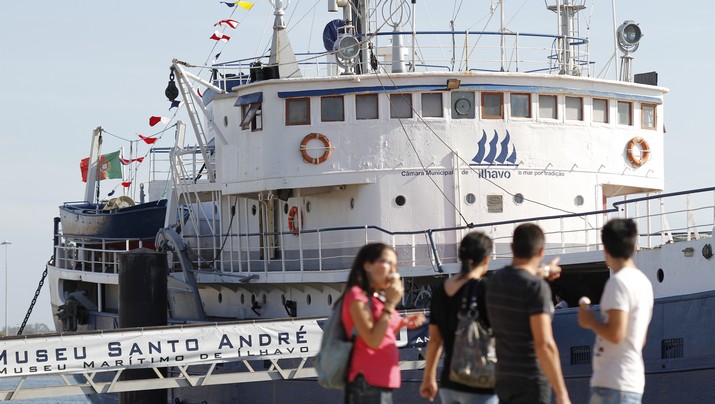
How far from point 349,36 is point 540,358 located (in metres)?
13.8

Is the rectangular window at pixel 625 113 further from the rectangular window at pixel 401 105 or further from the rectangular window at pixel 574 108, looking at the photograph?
the rectangular window at pixel 401 105

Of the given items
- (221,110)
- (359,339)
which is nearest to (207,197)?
(221,110)

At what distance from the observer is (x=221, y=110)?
23047mm

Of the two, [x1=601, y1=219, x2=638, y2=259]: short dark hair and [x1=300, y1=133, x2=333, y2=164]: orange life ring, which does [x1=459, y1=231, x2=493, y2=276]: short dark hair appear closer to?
[x1=601, y1=219, x2=638, y2=259]: short dark hair

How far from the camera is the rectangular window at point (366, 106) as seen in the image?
67.7 ft

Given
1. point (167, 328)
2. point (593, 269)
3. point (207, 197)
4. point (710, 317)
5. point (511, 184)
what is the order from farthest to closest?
point (207, 197) < point (511, 184) < point (593, 269) < point (167, 328) < point (710, 317)

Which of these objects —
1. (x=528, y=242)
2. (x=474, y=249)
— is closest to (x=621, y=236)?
(x=528, y=242)

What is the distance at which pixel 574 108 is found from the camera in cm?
2105

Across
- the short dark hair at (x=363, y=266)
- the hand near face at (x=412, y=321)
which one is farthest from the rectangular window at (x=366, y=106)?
the short dark hair at (x=363, y=266)

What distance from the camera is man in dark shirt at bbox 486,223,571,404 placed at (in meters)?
7.73

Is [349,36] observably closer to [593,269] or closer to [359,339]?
[593,269]

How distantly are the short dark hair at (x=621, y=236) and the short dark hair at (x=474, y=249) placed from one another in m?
0.93

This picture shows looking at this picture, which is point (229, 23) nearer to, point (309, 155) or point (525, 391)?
point (309, 155)

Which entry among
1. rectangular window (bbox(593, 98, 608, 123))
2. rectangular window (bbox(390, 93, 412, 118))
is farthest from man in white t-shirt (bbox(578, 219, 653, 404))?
rectangular window (bbox(593, 98, 608, 123))
